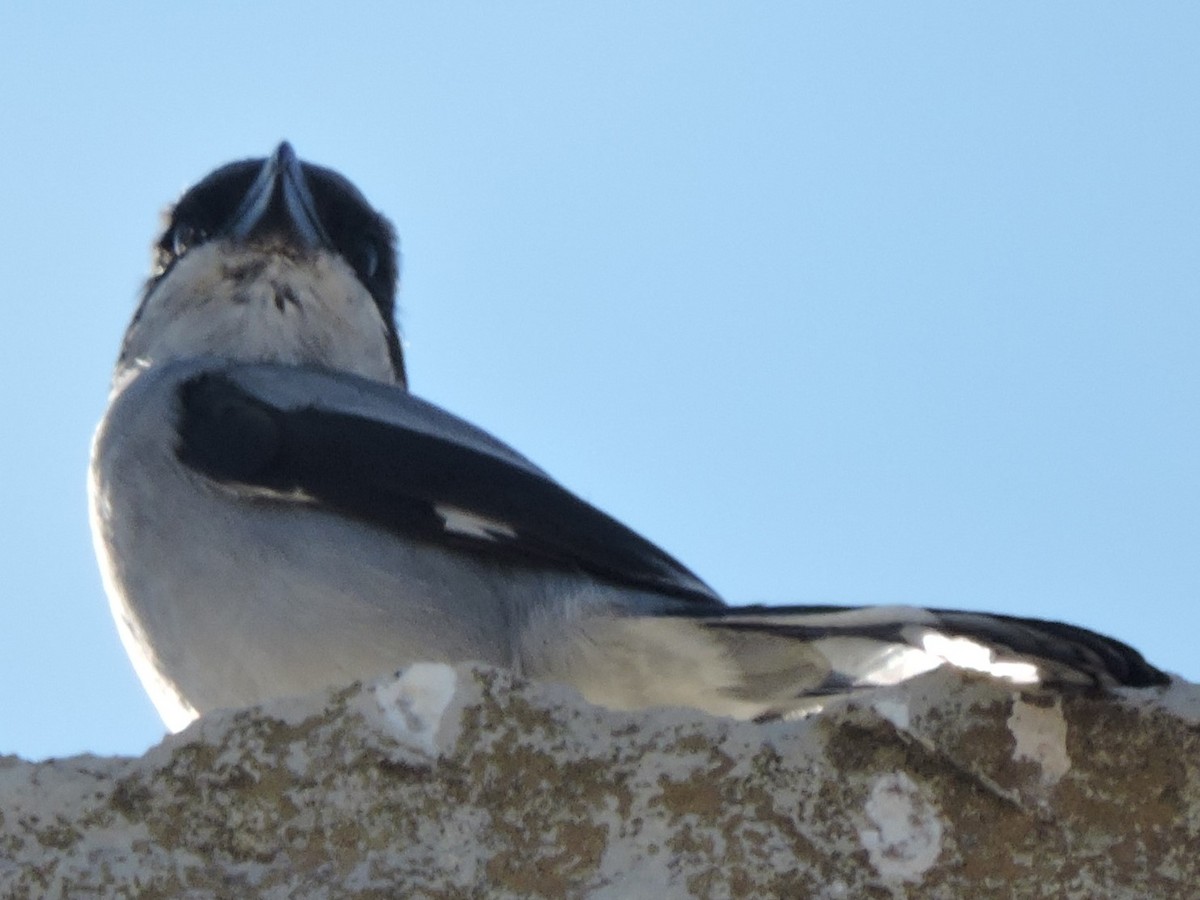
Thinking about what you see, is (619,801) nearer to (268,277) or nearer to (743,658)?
(743,658)

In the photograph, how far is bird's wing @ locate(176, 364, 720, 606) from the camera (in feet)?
11.4

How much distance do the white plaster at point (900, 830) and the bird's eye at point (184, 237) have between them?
335cm

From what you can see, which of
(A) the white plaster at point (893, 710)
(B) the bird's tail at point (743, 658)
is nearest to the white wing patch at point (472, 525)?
(B) the bird's tail at point (743, 658)

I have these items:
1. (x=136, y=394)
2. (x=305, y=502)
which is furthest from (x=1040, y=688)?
(x=136, y=394)

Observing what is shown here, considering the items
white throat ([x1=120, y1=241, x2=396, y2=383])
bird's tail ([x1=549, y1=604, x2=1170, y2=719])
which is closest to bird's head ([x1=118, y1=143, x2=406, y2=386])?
white throat ([x1=120, y1=241, x2=396, y2=383])

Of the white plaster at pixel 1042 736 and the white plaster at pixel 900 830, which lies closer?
the white plaster at pixel 900 830

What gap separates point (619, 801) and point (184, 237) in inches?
133

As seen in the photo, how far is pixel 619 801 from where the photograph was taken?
2123mm

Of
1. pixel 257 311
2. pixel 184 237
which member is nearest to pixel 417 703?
pixel 257 311

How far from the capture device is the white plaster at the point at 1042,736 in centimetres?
215

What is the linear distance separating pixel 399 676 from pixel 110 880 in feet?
1.33

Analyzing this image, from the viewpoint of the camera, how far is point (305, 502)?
359 cm

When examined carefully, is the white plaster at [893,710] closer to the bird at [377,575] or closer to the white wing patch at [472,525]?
the bird at [377,575]

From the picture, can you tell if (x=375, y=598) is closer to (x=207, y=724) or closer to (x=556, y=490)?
(x=556, y=490)
